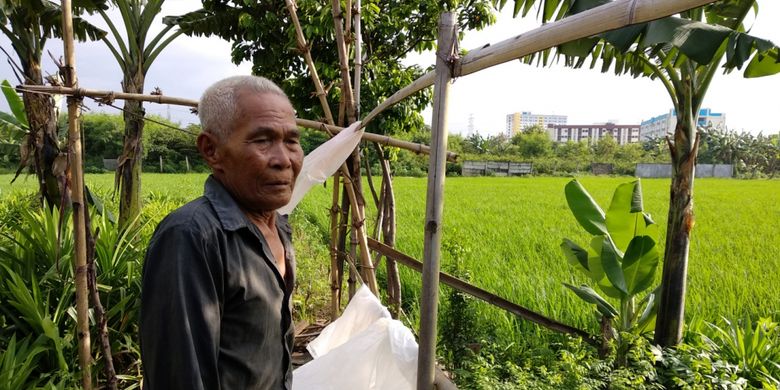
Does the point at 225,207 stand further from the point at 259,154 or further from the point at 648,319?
the point at 648,319

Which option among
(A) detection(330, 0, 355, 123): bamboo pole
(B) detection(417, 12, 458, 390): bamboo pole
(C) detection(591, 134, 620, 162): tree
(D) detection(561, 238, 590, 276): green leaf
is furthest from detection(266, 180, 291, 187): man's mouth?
(C) detection(591, 134, 620, 162): tree

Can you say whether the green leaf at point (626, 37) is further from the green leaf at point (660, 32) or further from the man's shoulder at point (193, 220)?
the man's shoulder at point (193, 220)

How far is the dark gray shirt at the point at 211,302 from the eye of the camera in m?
0.87

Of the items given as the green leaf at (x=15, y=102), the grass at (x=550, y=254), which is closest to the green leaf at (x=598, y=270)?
the grass at (x=550, y=254)

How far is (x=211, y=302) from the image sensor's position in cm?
90

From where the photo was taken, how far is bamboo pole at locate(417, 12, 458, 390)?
1.50 metres

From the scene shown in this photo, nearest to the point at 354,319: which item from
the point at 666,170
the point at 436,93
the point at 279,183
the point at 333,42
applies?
the point at 436,93

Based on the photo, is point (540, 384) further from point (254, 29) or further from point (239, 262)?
point (254, 29)

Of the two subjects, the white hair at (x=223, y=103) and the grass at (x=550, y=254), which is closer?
the white hair at (x=223, y=103)

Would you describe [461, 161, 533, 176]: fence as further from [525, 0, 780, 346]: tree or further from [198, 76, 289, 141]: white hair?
[198, 76, 289, 141]: white hair

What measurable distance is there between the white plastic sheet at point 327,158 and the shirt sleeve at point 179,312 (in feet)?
4.22

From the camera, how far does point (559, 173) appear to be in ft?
89.6

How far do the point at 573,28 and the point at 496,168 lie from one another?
99.9 feet

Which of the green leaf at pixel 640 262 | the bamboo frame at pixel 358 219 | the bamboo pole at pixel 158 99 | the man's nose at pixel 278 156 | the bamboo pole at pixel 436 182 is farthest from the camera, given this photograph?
the green leaf at pixel 640 262
